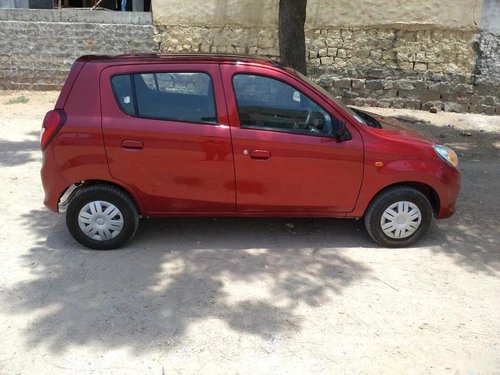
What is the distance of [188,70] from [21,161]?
3871mm

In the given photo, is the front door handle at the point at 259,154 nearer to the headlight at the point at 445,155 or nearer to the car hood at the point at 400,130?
the car hood at the point at 400,130

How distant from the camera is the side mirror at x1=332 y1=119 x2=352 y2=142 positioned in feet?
14.6

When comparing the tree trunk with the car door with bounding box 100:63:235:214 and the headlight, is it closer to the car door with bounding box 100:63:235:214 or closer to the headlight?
the headlight

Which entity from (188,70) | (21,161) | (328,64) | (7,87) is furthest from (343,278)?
(7,87)

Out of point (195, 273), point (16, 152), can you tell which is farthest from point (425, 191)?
point (16, 152)

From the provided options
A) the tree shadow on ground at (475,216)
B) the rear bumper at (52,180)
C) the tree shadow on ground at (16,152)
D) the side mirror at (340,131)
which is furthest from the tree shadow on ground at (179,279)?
the tree shadow on ground at (16,152)

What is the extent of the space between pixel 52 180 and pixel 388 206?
300 centimetres

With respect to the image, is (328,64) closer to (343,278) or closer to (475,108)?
(475,108)

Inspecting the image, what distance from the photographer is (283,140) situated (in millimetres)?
4406

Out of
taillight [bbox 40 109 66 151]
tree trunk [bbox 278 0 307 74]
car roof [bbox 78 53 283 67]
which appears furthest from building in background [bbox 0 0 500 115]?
taillight [bbox 40 109 66 151]

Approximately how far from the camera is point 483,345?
134 inches

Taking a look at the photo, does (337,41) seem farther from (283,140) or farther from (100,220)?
(100,220)

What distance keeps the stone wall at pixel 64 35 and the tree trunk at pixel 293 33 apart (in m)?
4.86

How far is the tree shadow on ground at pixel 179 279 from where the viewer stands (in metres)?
3.51
